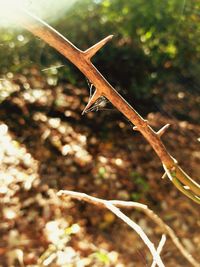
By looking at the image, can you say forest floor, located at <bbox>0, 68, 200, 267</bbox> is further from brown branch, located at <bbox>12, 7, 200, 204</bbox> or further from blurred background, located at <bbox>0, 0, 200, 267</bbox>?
brown branch, located at <bbox>12, 7, 200, 204</bbox>

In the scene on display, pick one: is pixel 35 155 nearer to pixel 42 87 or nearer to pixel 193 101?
pixel 42 87

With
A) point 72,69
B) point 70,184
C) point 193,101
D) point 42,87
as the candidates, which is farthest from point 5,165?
point 193,101

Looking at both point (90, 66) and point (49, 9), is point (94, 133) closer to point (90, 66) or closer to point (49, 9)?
point (49, 9)

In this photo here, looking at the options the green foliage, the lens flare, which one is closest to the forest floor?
the green foliage

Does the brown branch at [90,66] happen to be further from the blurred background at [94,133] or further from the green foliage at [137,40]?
the green foliage at [137,40]

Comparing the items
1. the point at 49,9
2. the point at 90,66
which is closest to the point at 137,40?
the point at 49,9

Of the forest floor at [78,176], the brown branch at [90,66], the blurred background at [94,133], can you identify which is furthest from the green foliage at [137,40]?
the brown branch at [90,66]
